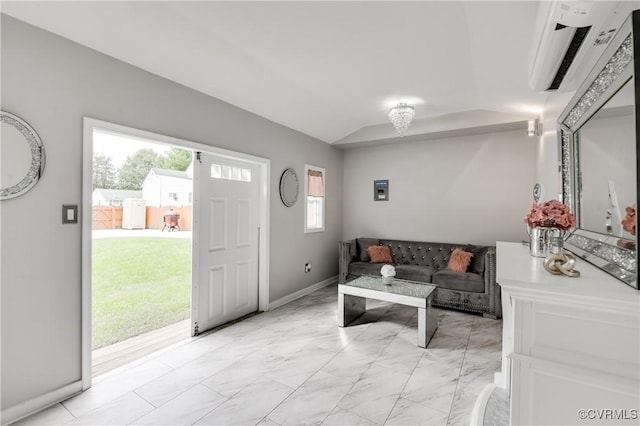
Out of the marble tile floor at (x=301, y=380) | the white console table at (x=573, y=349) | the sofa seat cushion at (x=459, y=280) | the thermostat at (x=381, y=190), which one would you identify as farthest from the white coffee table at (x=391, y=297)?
the thermostat at (x=381, y=190)

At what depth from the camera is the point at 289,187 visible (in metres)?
4.44

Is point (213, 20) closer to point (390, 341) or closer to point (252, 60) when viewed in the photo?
point (252, 60)

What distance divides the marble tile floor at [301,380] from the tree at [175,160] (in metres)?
5.30

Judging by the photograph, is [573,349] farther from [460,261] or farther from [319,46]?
[460,261]

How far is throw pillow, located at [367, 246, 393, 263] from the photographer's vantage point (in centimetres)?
484

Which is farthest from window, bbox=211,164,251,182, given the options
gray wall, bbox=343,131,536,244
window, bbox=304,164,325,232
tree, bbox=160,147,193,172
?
tree, bbox=160,147,193,172

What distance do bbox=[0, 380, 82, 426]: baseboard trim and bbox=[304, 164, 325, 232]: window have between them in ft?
10.7

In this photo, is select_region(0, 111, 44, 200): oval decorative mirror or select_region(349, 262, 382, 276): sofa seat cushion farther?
select_region(349, 262, 382, 276): sofa seat cushion

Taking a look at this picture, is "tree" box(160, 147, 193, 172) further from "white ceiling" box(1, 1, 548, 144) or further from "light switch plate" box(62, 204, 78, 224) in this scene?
"light switch plate" box(62, 204, 78, 224)

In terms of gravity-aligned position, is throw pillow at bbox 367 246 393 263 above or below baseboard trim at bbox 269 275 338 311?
above

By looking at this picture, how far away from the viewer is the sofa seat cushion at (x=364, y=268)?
181 inches

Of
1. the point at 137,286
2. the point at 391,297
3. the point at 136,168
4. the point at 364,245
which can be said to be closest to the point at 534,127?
the point at 391,297

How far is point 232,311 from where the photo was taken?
3.67 meters

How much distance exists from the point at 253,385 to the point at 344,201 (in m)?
4.05
